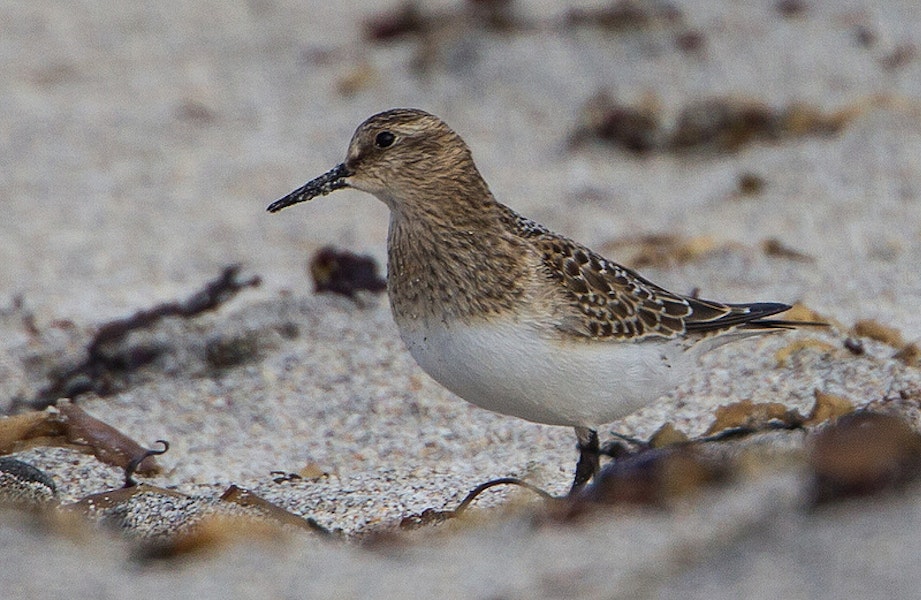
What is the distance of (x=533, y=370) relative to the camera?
4.21 metres

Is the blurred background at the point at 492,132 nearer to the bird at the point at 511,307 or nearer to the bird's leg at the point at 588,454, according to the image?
the bird at the point at 511,307

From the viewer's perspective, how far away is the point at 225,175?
8.50 m

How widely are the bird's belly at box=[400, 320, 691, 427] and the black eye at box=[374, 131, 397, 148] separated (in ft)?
1.98

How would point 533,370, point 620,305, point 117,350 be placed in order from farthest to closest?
point 117,350, point 620,305, point 533,370

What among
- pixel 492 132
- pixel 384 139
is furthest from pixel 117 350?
pixel 492 132

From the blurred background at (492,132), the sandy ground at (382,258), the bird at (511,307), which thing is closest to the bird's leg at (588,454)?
the bird at (511,307)

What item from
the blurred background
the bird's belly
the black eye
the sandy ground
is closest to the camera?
the sandy ground

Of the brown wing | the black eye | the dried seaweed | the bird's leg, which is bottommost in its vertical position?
the bird's leg

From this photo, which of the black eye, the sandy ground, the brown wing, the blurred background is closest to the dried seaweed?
the sandy ground

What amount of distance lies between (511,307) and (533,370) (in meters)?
0.21

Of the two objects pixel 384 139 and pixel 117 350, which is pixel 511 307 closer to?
pixel 384 139

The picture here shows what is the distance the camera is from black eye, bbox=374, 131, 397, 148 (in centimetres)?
463

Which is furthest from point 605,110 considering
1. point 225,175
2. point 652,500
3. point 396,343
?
point 652,500

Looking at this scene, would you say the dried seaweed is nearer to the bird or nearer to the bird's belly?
the bird
